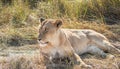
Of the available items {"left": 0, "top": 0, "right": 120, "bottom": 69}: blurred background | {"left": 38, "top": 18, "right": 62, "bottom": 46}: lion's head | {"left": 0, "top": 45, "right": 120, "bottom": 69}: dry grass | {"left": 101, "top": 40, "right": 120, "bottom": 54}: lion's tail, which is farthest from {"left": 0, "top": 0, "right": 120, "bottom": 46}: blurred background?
{"left": 38, "top": 18, "right": 62, "bottom": 46}: lion's head

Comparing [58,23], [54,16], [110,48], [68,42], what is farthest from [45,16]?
[58,23]

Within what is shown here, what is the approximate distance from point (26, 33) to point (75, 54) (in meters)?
1.58

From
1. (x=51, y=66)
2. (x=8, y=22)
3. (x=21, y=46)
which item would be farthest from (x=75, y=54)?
(x=8, y=22)

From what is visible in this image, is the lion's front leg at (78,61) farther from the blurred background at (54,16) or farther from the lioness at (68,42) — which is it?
the blurred background at (54,16)

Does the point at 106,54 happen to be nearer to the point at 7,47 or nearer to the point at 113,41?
the point at 113,41

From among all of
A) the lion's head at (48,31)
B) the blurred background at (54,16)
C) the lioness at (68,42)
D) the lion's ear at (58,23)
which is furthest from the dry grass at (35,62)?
the blurred background at (54,16)

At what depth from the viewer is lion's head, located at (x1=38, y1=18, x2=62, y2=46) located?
17.4 feet

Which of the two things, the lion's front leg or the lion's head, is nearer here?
the lion's head

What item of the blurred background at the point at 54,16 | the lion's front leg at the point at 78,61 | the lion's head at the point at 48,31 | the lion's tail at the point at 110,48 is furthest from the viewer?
the blurred background at the point at 54,16

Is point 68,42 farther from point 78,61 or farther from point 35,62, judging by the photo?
point 35,62

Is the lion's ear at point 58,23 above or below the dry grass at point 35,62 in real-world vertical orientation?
above

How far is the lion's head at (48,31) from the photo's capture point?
5.29 m

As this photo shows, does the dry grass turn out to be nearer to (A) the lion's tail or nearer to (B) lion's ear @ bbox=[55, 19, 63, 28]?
(A) the lion's tail

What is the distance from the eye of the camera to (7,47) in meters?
6.33
